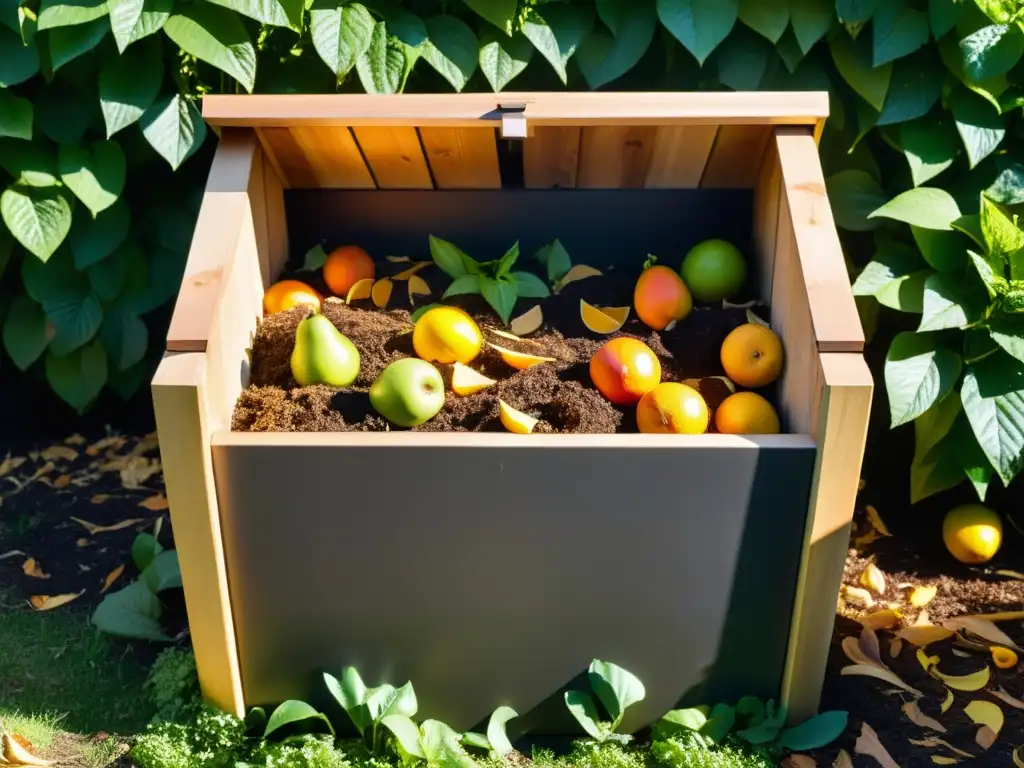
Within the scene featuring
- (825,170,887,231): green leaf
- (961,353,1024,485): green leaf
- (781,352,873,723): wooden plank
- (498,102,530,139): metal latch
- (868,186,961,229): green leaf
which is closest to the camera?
(781,352,873,723): wooden plank

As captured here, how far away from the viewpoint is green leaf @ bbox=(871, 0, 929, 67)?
1889 millimetres

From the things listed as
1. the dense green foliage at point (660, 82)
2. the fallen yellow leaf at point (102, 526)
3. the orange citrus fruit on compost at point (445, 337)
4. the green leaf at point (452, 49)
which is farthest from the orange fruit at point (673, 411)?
the fallen yellow leaf at point (102, 526)

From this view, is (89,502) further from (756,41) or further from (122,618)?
(756,41)

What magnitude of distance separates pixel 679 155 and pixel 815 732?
1.05 meters

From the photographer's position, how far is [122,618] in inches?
76.3

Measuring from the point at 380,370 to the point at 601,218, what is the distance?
61 centimetres

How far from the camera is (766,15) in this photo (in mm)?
1928

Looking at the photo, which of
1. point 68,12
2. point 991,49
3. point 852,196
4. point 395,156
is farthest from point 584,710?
point 68,12

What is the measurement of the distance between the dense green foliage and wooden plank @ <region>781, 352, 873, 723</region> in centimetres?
38

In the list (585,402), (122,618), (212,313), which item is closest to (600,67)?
(585,402)

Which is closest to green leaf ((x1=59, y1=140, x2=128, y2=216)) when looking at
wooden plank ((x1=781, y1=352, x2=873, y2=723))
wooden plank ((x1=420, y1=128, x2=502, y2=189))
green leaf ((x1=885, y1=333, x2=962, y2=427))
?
wooden plank ((x1=420, y1=128, x2=502, y2=189))

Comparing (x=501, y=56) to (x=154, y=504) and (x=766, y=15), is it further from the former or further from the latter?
(x=154, y=504)

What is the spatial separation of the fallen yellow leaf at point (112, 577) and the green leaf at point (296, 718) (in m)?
0.68

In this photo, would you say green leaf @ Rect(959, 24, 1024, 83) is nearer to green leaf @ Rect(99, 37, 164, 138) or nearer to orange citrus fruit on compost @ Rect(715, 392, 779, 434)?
orange citrus fruit on compost @ Rect(715, 392, 779, 434)
